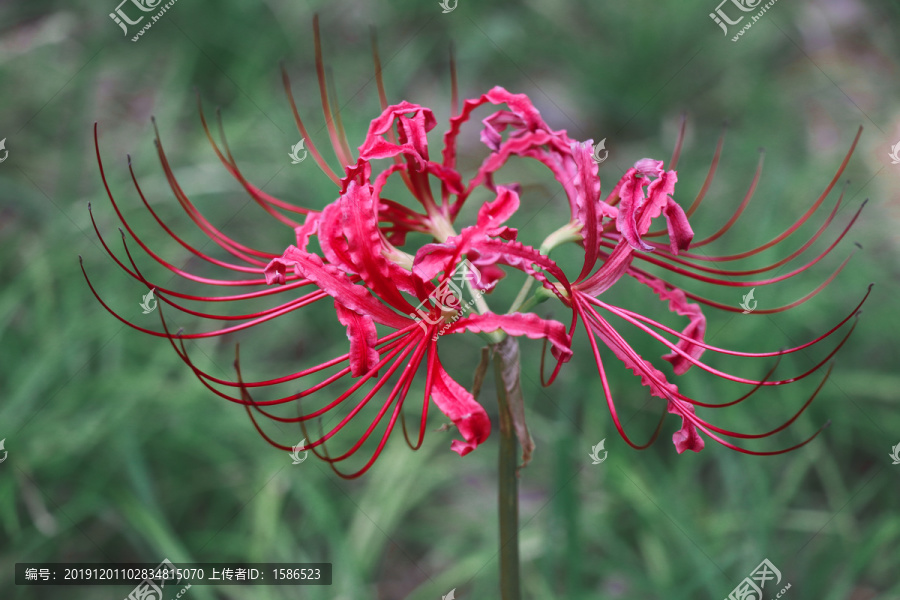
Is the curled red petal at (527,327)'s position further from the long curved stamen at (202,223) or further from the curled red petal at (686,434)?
the long curved stamen at (202,223)

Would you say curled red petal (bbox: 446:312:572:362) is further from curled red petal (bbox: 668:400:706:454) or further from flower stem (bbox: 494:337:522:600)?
curled red petal (bbox: 668:400:706:454)

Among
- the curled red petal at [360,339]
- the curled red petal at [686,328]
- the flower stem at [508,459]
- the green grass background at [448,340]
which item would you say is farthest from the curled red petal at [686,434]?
the green grass background at [448,340]

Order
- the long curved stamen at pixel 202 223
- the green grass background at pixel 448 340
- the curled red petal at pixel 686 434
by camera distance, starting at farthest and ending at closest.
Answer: the green grass background at pixel 448 340 < the long curved stamen at pixel 202 223 < the curled red petal at pixel 686 434

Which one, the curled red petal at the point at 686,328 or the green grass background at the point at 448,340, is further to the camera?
the green grass background at the point at 448,340

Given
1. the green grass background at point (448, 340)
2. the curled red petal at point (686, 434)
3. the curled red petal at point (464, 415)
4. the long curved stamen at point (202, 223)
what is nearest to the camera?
the curled red petal at point (464, 415)

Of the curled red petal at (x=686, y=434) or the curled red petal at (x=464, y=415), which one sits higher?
the curled red petal at (x=464, y=415)

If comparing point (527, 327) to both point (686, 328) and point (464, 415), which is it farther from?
point (686, 328)

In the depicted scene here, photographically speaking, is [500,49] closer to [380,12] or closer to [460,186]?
[380,12]
